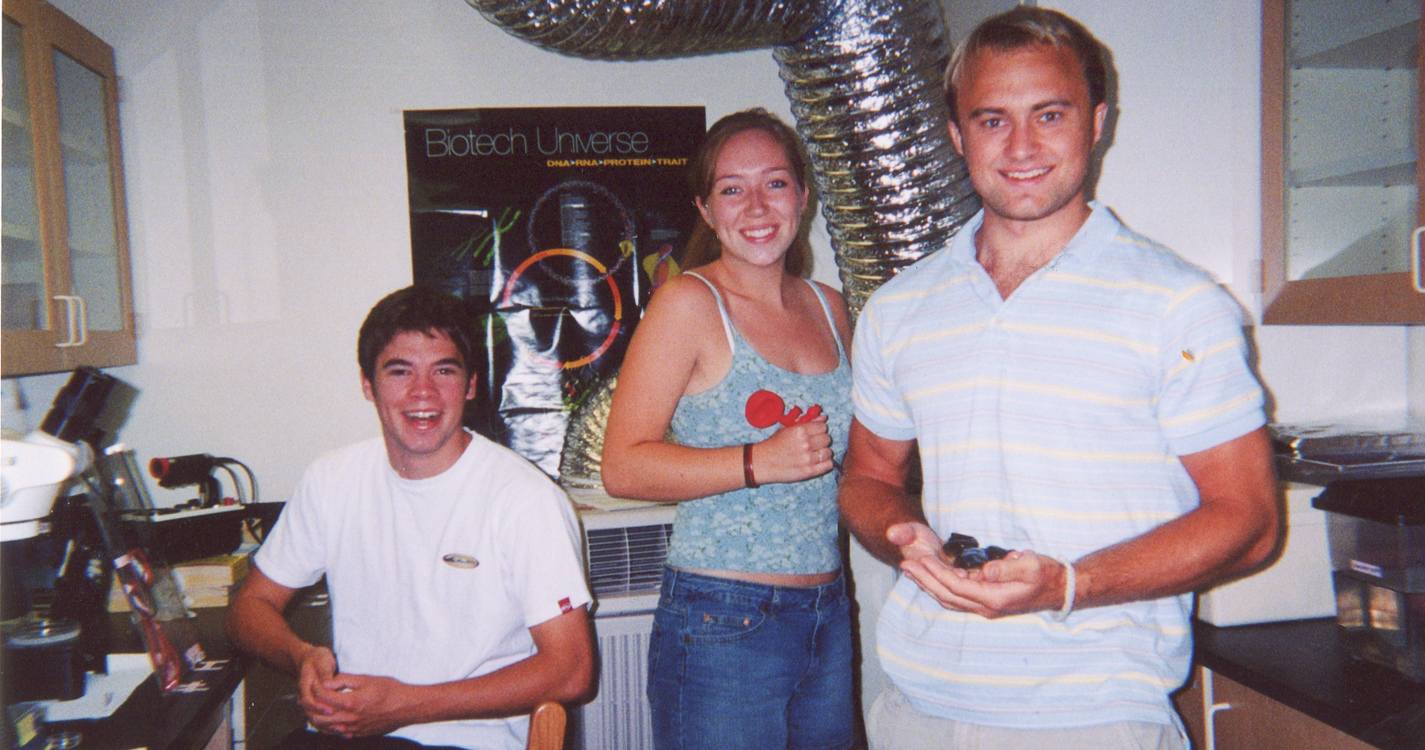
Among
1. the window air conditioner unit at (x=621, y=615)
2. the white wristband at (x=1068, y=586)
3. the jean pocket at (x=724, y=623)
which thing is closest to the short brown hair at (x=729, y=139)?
the jean pocket at (x=724, y=623)

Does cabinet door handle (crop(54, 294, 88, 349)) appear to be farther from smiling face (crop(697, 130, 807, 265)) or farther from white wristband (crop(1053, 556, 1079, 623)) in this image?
white wristband (crop(1053, 556, 1079, 623))

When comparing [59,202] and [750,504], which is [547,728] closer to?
[750,504]

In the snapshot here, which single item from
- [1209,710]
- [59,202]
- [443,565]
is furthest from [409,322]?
[1209,710]

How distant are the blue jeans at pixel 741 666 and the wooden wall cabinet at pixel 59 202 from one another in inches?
53.6

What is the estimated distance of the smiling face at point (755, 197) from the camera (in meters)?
1.33

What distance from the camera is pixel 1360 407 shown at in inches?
67.7

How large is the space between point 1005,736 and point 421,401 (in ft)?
3.47

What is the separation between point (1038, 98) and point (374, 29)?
2.04m

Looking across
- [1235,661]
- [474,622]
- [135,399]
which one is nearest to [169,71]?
[135,399]

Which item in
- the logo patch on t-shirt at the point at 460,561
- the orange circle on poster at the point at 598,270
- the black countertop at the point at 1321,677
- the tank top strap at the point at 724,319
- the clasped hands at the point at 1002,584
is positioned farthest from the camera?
the orange circle on poster at the point at 598,270

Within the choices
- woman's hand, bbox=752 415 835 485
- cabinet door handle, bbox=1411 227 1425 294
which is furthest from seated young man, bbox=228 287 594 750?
cabinet door handle, bbox=1411 227 1425 294

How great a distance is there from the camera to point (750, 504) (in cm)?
126

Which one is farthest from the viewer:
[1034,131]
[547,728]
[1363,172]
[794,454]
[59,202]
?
[59,202]

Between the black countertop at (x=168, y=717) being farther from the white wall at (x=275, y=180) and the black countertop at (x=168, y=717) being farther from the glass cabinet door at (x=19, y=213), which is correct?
the white wall at (x=275, y=180)
